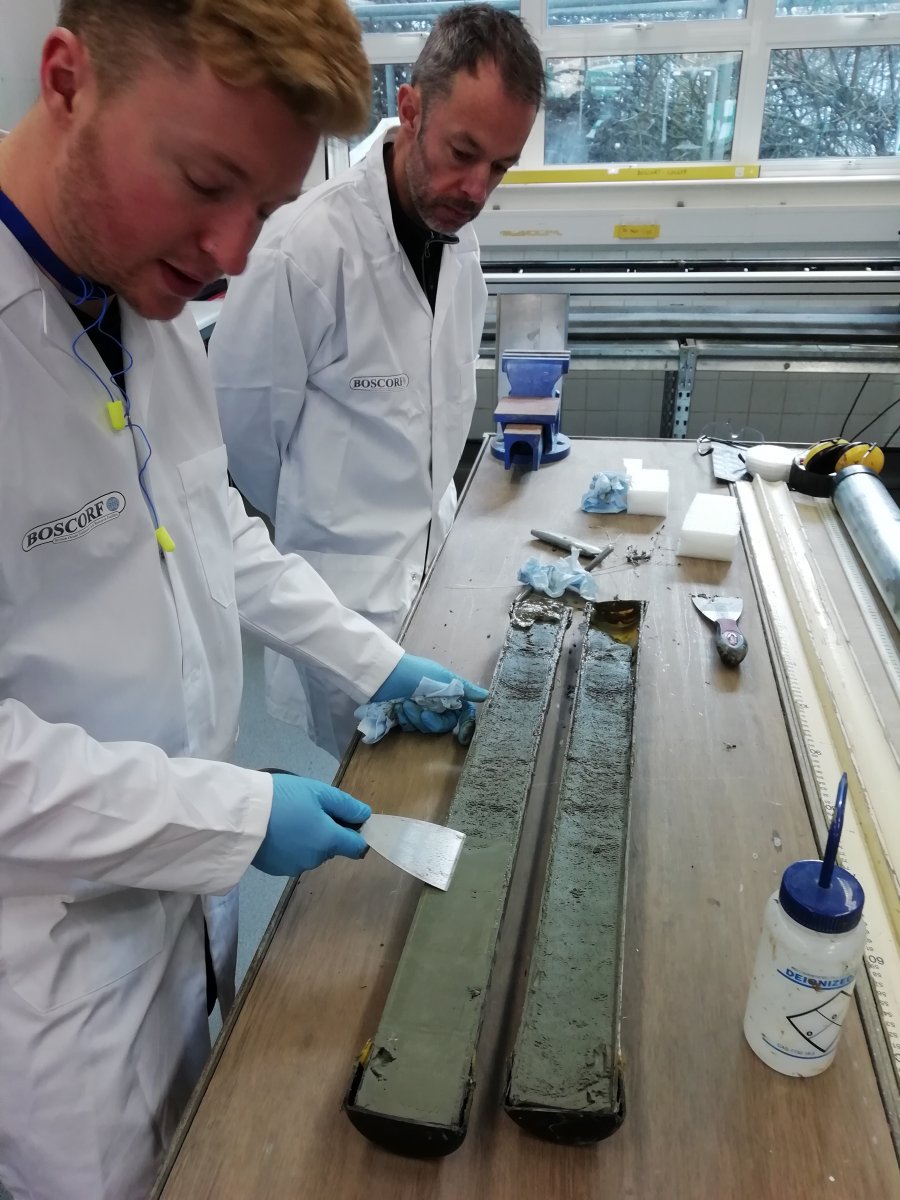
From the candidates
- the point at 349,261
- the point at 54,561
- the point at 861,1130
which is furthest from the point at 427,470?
the point at 861,1130

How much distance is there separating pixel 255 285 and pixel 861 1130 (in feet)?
4.74

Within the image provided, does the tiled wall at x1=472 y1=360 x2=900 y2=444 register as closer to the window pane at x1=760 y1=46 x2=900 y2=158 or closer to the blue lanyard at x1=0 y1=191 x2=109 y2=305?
the window pane at x1=760 y1=46 x2=900 y2=158

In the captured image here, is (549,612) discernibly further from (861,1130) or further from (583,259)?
(583,259)

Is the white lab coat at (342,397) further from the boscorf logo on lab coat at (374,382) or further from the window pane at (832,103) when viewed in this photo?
the window pane at (832,103)

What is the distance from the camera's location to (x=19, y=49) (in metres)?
2.13

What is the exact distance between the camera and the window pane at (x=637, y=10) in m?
3.08

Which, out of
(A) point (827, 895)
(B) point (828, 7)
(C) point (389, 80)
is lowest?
(A) point (827, 895)

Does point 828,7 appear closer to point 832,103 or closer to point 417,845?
point 832,103

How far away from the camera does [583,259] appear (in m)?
3.24

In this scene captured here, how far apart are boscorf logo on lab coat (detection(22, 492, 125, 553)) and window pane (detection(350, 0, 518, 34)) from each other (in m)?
3.37

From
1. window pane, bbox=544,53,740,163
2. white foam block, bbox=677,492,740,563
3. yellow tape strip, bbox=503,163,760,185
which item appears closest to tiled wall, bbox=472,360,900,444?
yellow tape strip, bbox=503,163,760,185

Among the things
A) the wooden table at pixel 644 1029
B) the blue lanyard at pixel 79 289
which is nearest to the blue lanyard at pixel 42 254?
the blue lanyard at pixel 79 289

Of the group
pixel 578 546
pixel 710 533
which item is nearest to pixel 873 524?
pixel 710 533

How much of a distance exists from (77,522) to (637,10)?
347 centimetres
